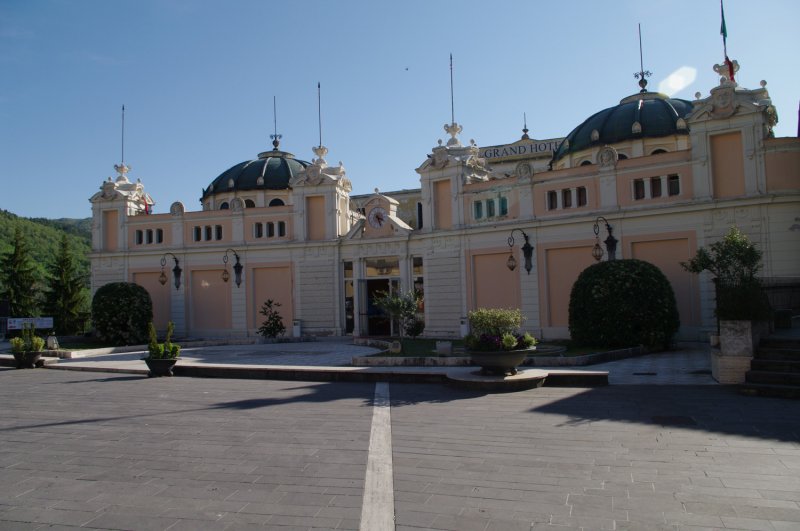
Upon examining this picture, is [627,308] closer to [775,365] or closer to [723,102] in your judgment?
[775,365]

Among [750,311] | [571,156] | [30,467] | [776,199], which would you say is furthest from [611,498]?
[571,156]

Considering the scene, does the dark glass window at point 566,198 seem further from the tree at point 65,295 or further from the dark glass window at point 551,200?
the tree at point 65,295

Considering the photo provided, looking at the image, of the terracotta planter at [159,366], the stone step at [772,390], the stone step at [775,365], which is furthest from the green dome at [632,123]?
the terracotta planter at [159,366]

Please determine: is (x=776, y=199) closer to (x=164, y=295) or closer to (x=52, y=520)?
(x=52, y=520)

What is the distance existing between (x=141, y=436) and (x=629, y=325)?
1453 cm

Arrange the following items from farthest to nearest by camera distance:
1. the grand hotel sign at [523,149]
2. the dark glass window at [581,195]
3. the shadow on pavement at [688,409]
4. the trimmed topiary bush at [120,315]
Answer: the grand hotel sign at [523,149] < the trimmed topiary bush at [120,315] < the dark glass window at [581,195] < the shadow on pavement at [688,409]

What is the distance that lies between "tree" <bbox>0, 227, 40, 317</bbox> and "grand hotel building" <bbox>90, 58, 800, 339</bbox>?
20344 millimetres

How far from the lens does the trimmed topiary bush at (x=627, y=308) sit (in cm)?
1878

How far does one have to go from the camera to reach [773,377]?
11.3 m

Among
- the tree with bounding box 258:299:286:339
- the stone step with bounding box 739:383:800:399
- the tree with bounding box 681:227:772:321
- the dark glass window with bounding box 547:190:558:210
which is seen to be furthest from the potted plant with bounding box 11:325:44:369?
the stone step with bounding box 739:383:800:399

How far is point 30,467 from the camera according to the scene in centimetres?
737

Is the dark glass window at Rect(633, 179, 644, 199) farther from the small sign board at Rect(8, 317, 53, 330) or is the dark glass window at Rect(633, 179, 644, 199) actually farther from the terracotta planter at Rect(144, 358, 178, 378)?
the small sign board at Rect(8, 317, 53, 330)

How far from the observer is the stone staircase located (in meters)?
10.8

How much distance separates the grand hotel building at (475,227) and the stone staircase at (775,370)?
952 cm
